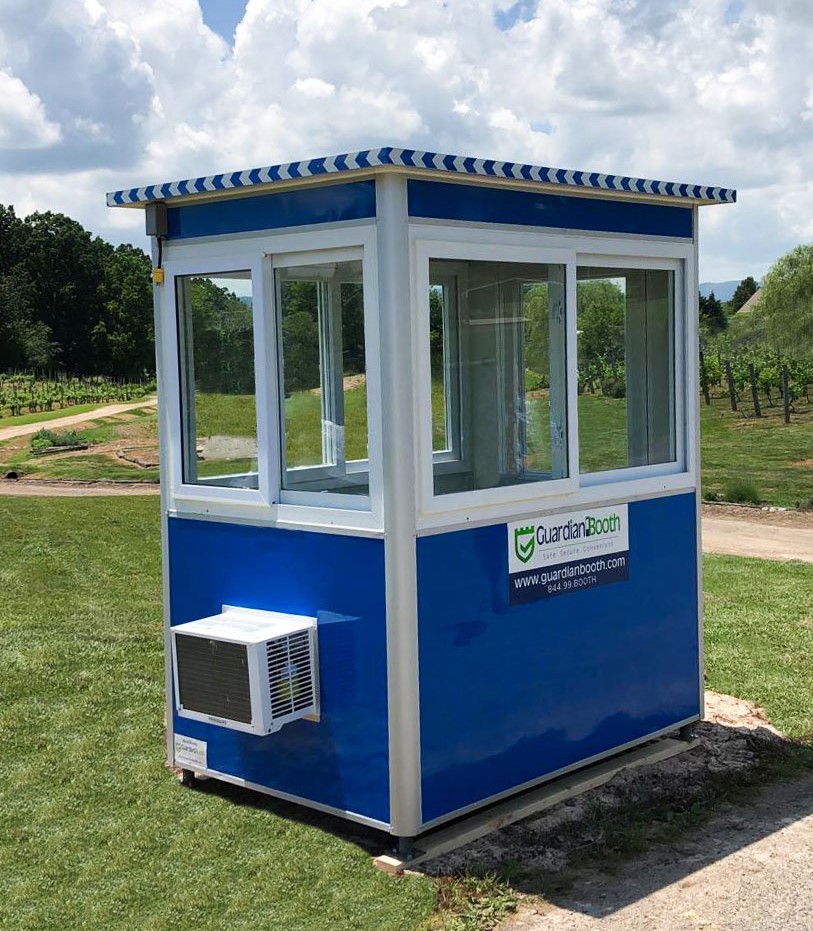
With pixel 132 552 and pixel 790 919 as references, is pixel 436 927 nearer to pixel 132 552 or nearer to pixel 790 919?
pixel 790 919

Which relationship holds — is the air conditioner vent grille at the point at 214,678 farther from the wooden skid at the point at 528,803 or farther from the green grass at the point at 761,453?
the green grass at the point at 761,453

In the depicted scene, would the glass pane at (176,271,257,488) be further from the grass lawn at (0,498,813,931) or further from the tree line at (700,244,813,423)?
the tree line at (700,244,813,423)

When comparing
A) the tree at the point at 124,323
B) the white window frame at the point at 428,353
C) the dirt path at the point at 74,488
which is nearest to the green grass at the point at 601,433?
the white window frame at the point at 428,353

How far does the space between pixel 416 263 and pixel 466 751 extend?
2059 mm

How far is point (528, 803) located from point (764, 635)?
3897 mm

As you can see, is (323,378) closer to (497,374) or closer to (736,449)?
(497,374)

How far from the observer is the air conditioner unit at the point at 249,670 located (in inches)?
205

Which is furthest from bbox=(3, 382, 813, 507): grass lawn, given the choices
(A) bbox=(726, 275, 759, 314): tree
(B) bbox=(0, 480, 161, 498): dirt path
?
(A) bbox=(726, 275, 759, 314): tree

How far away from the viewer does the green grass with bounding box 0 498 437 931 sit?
15.5 feet

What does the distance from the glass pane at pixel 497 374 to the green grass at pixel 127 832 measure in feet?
5.55

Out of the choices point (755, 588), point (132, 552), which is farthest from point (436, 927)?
point (132, 552)

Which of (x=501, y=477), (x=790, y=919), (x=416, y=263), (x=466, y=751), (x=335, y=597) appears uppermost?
(x=416, y=263)

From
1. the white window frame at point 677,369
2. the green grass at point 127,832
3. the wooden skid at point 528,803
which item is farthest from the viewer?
the white window frame at point 677,369

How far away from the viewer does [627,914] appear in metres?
4.66
